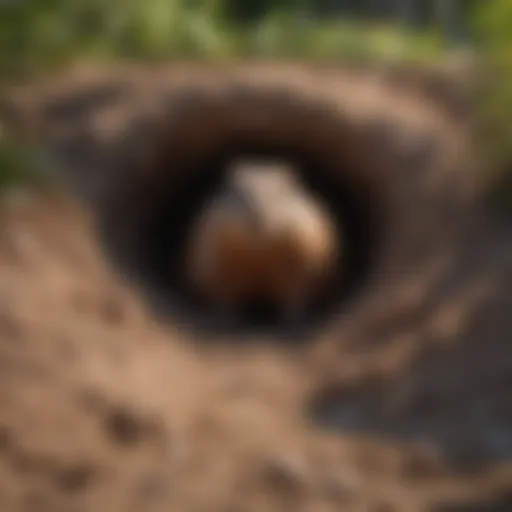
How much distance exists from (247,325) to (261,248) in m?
0.49

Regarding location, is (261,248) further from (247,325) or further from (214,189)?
(214,189)

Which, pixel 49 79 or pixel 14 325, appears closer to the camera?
pixel 14 325

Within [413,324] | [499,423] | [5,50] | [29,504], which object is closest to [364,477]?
[499,423]

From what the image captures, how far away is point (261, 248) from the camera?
19.4ft

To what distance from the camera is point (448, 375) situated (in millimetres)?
3955

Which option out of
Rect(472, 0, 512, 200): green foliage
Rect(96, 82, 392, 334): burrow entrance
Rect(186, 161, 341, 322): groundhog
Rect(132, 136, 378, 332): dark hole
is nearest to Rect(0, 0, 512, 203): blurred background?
Rect(472, 0, 512, 200): green foliage

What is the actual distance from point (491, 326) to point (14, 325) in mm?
2065

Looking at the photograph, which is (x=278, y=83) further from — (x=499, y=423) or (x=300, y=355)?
(x=499, y=423)

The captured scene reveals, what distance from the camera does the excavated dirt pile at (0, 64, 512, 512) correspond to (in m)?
3.30

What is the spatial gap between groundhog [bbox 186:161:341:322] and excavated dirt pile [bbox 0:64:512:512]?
0.23m

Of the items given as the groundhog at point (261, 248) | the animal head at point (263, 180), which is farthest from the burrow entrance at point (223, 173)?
the animal head at point (263, 180)

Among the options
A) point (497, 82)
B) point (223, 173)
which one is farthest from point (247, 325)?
point (497, 82)

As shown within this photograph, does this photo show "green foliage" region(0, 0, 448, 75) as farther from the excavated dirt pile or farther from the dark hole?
the dark hole

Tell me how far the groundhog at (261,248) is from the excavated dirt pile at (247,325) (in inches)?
9.0
